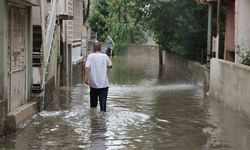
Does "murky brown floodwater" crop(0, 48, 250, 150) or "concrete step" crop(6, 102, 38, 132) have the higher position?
"concrete step" crop(6, 102, 38, 132)

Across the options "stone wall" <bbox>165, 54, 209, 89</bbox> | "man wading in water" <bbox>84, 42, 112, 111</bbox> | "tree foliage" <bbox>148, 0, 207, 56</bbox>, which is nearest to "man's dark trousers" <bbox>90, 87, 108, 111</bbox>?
"man wading in water" <bbox>84, 42, 112, 111</bbox>

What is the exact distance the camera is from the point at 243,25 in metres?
15.4

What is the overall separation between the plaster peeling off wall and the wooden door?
20.2 feet

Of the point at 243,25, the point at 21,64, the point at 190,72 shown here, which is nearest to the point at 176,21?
the point at 190,72

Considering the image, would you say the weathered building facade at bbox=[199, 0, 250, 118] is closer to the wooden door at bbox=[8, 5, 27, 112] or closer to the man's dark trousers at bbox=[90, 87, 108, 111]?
the man's dark trousers at bbox=[90, 87, 108, 111]

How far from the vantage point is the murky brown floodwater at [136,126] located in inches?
366

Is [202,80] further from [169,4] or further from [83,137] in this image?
[83,137]

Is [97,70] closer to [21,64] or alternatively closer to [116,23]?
[21,64]

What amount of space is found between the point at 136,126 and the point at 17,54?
297 cm

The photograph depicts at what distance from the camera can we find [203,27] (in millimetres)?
24328

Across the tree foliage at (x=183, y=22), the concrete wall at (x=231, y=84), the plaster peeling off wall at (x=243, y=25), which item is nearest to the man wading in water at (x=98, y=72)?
the concrete wall at (x=231, y=84)

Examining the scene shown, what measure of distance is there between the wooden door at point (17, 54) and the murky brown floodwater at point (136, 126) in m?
0.63

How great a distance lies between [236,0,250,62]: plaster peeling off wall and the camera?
→ 49.9 ft

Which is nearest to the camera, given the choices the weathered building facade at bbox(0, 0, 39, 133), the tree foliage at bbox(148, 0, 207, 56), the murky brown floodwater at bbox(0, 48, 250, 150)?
the murky brown floodwater at bbox(0, 48, 250, 150)
